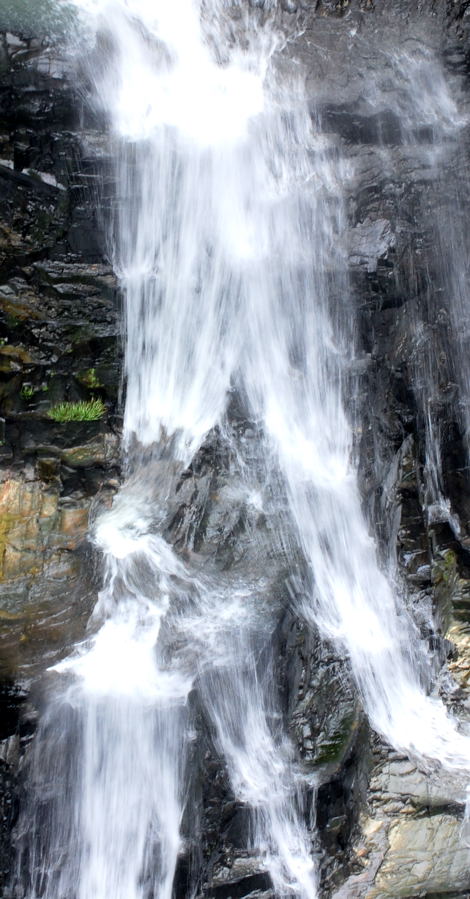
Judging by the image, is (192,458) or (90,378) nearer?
(90,378)

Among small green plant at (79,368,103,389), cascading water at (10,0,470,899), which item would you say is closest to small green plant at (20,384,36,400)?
small green plant at (79,368,103,389)

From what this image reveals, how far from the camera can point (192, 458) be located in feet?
21.5

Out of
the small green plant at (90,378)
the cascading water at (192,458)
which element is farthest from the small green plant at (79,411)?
the cascading water at (192,458)

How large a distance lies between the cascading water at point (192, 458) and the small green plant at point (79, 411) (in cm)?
33

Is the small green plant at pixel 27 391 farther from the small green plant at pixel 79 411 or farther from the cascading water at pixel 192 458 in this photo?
the cascading water at pixel 192 458

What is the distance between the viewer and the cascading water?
20.9 feet

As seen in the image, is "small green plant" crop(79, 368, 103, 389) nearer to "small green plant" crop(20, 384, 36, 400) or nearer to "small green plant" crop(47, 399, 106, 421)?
"small green plant" crop(47, 399, 106, 421)

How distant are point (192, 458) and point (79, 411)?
128 cm

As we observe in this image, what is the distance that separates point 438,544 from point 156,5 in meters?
7.26

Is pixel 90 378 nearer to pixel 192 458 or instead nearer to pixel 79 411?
pixel 79 411

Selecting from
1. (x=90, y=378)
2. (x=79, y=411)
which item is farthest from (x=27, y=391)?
(x=90, y=378)

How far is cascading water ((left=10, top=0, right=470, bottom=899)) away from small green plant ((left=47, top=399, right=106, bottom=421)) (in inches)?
12.8

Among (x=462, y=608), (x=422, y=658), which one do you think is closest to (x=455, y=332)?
(x=462, y=608)

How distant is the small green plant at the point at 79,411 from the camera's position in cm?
600
